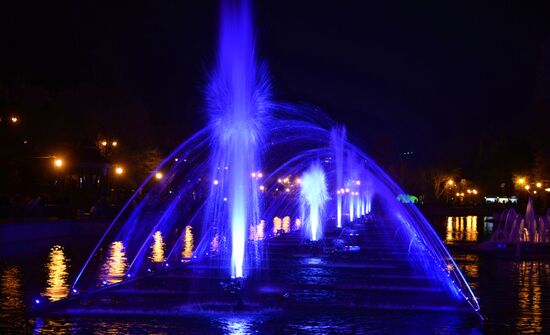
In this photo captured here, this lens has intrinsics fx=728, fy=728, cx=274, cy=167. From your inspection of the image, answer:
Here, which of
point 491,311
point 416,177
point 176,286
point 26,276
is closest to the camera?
point 491,311

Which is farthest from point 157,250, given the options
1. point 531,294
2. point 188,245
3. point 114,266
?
point 531,294

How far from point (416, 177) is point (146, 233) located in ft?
345

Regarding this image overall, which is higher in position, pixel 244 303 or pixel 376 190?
pixel 376 190

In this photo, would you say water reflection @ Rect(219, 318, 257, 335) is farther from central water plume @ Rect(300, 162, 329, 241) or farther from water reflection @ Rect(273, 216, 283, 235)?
water reflection @ Rect(273, 216, 283, 235)

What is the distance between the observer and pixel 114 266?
21562 mm

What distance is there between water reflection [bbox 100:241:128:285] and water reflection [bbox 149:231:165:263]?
3.19 ft

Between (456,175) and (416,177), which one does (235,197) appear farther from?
(416,177)

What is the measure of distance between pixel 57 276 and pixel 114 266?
2859mm

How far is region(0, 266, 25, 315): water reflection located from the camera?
45.8ft

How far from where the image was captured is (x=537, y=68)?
2110 inches

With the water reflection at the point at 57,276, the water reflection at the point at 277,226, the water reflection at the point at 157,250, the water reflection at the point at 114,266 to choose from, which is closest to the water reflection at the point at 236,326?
the water reflection at the point at 57,276

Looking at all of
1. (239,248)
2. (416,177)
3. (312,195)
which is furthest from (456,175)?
(239,248)

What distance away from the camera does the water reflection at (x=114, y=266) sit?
1858 cm

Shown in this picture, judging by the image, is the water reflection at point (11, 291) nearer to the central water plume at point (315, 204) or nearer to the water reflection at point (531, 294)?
the water reflection at point (531, 294)
